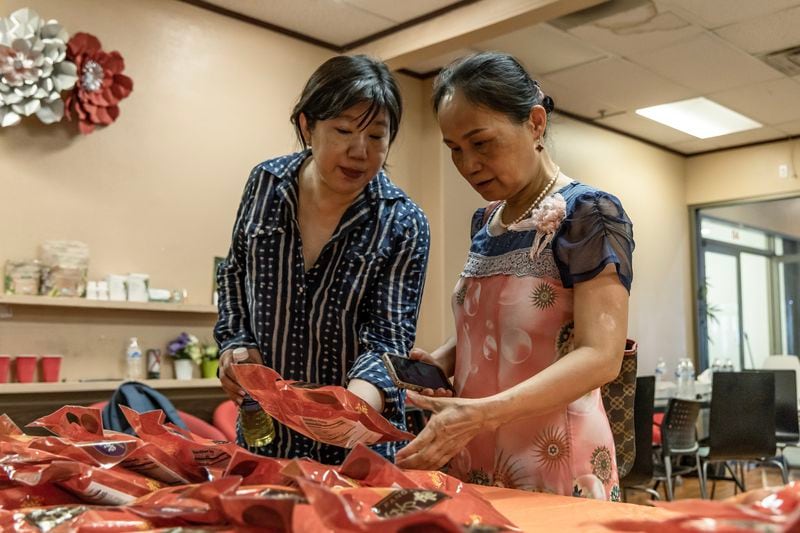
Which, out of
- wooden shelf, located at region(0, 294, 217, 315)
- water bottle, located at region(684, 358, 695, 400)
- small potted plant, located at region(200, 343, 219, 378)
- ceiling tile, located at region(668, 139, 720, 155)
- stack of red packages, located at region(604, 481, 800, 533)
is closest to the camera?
stack of red packages, located at region(604, 481, 800, 533)

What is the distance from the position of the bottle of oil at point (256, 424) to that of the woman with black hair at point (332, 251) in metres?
0.03

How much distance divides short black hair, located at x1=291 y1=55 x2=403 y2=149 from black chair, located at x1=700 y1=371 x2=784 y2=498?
3.82 metres

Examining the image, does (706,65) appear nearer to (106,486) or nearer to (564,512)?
(564,512)

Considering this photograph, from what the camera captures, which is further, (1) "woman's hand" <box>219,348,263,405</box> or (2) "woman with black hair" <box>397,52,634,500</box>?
(1) "woman's hand" <box>219,348,263,405</box>

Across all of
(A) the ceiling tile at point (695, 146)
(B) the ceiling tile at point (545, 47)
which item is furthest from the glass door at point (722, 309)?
(B) the ceiling tile at point (545, 47)

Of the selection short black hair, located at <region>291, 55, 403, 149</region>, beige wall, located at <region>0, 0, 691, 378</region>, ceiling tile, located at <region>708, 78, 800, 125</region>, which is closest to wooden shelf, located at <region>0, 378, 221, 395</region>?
beige wall, located at <region>0, 0, 691, 378</region>

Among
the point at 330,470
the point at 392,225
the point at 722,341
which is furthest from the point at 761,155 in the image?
the point at 330,470

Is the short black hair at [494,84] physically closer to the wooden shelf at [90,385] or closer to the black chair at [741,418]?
the wooden shelf at [90,385]

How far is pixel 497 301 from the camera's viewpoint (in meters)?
1.29

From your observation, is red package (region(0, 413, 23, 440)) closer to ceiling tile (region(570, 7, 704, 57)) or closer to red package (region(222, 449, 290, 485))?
red package (region(222, 449, 290, 485))

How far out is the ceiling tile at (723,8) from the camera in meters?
4.55

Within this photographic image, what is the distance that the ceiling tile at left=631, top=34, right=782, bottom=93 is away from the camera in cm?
522

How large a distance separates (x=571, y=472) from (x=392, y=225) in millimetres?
539

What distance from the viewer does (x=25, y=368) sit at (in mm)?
3654
